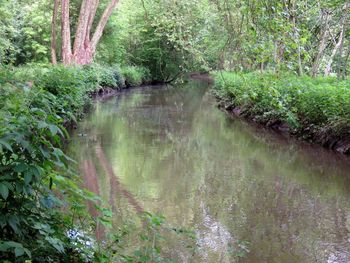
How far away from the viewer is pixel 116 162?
10.2 metres

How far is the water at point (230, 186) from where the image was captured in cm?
584

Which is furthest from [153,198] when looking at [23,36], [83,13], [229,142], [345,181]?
[23,36]

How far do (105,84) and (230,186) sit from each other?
2098 cm

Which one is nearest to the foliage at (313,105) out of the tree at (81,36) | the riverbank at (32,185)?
the riverbank at (32,185)

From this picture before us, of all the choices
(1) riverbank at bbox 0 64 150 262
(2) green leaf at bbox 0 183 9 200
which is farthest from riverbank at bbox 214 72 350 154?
(2) green leaf at bbox 0 183 9 200

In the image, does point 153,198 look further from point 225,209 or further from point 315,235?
point 315,235

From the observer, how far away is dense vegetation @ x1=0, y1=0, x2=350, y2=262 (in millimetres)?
3131

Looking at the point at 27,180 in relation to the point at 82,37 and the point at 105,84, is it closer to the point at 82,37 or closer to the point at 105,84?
the point at 82,37

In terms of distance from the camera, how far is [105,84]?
2850 centimetres

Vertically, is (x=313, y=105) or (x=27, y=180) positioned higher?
(x=27, y=180)

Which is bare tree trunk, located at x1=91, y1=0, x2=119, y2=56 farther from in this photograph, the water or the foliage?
the foliage

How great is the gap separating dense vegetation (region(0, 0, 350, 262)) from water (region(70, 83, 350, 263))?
2.73 feet

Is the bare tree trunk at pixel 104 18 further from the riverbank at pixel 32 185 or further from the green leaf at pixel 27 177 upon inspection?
the green leaf at pixel 27 177

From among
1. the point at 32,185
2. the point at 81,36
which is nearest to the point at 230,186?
the point at 32,185
